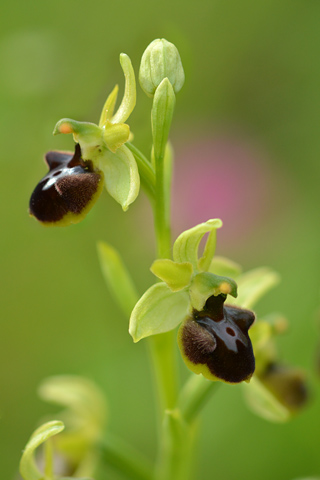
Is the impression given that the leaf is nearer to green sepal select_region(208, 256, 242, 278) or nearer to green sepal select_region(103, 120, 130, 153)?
green sepal select_region(208, 256, 242, 278)

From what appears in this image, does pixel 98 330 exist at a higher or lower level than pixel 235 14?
lower

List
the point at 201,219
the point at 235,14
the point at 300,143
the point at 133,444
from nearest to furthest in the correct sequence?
1. the point at 133,444
2. the point at 201,219
3. the point at 300,143
4. the point at 235,14

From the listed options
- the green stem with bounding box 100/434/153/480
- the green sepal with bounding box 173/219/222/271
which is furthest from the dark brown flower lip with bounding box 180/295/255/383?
the green stem with bounding box 100/434/153/480

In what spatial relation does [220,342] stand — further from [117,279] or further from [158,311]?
[117,279]

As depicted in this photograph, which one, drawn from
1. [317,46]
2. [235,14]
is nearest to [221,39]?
[235,14]

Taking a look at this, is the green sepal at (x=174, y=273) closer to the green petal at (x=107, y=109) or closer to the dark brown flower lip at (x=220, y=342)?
the dark brown flower lip at (x=220, y=342)

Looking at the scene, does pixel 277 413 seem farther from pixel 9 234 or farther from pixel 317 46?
pixel 317 46

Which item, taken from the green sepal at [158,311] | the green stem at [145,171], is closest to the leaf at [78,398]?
the green sepal at [158,311]

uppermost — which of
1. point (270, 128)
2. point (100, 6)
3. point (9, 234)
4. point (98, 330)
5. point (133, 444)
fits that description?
point (100, 6)

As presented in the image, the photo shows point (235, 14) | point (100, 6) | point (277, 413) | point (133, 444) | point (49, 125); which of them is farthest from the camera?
point (235, 14)
